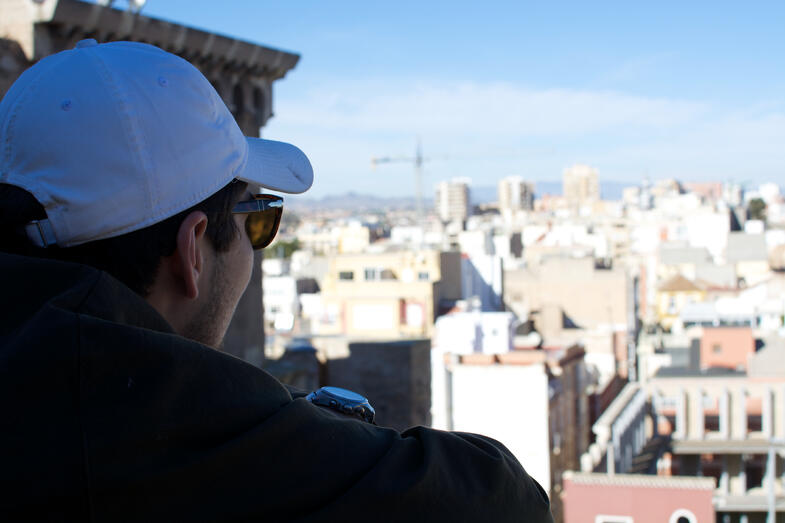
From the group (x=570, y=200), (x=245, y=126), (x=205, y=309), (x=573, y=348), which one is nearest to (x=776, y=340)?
(x=573, y=348)

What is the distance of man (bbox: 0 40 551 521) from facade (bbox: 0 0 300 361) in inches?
261

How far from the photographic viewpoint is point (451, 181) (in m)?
150

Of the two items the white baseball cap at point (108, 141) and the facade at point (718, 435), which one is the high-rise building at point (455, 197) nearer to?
the facade at point (718, 435)

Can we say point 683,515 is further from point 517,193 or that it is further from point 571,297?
point 517,193

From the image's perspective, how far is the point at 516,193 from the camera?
5851 inches

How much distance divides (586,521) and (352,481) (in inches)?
615

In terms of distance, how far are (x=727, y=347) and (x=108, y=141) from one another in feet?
93.2

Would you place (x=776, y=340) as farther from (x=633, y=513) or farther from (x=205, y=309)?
(x=205, y=309)

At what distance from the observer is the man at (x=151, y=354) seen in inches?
35.9

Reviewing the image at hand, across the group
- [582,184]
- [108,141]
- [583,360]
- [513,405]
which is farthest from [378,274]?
[582,184]

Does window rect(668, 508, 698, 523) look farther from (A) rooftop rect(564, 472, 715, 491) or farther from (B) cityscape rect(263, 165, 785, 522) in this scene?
(A) rooftop rect(564, 472, 715, 491)

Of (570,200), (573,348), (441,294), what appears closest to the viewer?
(573,348)

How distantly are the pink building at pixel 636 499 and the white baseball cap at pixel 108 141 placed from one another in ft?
50.2

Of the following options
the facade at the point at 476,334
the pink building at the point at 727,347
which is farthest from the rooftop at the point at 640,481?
the pink building at the point at 727,347
